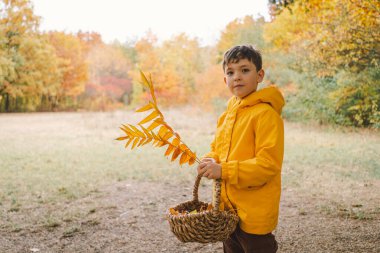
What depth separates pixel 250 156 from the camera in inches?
79.8

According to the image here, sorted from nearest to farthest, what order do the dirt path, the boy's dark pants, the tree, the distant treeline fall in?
the boy's dark pants → the dirt path → the distant treeline → the tree

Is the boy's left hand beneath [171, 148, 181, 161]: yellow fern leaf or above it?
beneath

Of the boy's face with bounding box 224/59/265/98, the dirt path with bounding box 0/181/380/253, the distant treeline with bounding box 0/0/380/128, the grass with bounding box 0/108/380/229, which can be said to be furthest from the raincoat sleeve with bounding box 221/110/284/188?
the distant treeline with bounding box 0/0/380/128

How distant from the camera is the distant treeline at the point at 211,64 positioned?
815 centimetres

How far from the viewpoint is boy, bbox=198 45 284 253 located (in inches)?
74.7

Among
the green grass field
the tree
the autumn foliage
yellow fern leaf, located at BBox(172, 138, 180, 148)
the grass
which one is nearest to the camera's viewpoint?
the autumn foliage

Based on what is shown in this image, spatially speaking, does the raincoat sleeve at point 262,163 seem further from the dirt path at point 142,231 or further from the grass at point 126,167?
the grass at point 126,167

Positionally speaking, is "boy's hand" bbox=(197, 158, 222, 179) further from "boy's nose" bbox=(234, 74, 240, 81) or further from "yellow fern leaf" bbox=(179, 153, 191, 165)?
"boy's nose" bbox=(234, 74, 240, 81)

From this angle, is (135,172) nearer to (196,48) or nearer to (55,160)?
(55,160)

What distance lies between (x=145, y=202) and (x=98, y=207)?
26.1 inches

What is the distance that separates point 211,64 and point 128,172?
20.1 metres

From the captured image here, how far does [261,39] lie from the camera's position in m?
19.2

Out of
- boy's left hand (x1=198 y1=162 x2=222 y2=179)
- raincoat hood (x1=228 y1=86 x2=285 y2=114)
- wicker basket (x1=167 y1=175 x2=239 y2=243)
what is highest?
raincoat hood (x1=228 y1=86 x2=285 y2=114)

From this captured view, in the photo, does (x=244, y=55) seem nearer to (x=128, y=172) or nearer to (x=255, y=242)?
(x=255, y=242)
